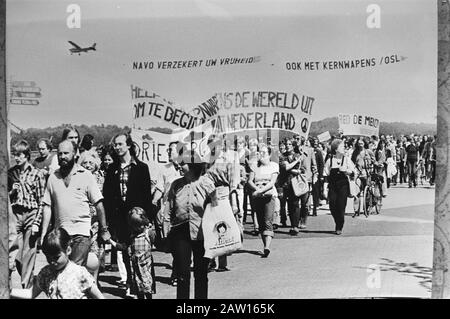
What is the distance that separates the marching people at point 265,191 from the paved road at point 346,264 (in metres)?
0.09

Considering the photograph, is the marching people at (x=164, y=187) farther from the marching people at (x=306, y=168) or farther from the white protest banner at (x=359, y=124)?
the white protest banner at (x=359, y=124)

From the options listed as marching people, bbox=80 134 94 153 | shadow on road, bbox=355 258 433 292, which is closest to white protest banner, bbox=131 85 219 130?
marching people, bbox=80 134 94 153

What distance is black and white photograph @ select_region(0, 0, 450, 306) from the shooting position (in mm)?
4914

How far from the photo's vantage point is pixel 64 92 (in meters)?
4.95

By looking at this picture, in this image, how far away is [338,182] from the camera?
5172 mm

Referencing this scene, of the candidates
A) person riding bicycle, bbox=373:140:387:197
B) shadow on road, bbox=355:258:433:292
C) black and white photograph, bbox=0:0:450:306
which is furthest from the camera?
person riding bicycle, bbox=373:140:387:197

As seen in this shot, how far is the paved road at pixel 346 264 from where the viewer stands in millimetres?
5031

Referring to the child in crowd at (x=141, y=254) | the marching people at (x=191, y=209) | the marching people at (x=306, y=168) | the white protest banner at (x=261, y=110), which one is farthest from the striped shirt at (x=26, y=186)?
the marching people at (x=306, y=168)

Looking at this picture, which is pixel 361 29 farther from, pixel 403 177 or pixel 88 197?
pixel 88 197

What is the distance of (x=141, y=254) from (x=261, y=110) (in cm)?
132

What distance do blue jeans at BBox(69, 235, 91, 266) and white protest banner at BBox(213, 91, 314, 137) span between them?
4.00ft

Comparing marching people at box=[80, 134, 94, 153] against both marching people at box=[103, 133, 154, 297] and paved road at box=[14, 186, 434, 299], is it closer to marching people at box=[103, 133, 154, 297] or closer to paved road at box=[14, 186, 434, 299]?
marching people at box=[103, 133, 154, 297]

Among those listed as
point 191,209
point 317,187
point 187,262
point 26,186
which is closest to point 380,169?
point 317,187

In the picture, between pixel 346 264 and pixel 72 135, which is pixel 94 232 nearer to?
pixel 72 135
